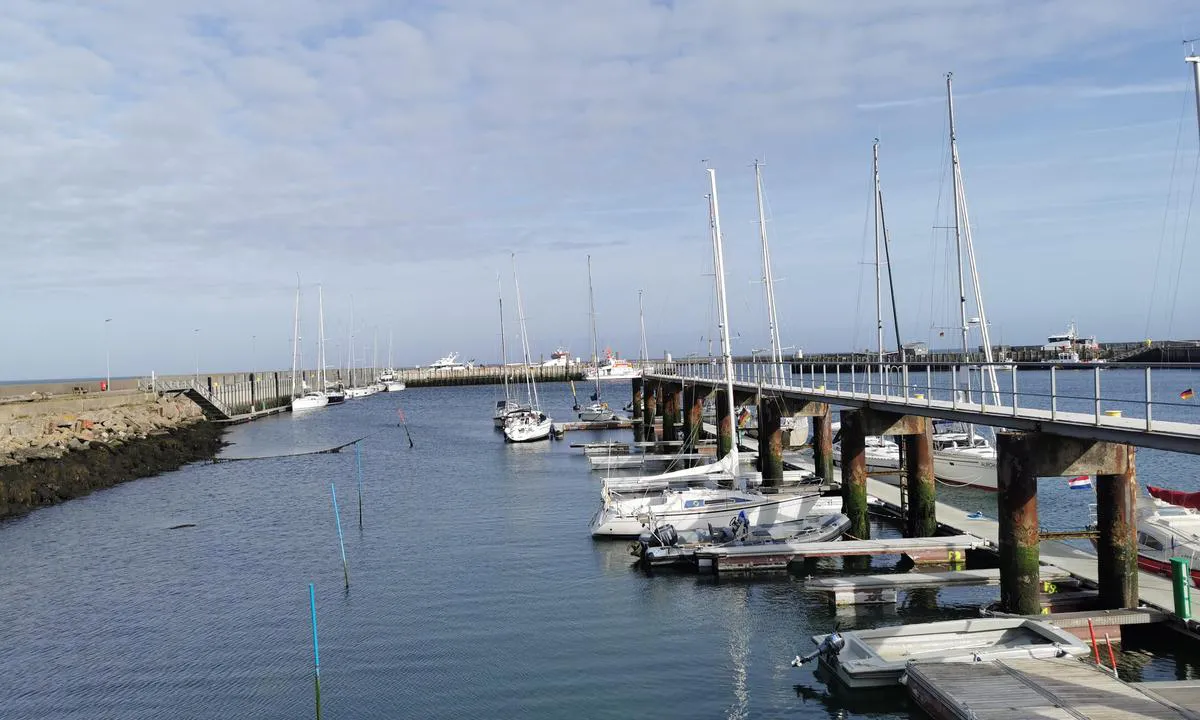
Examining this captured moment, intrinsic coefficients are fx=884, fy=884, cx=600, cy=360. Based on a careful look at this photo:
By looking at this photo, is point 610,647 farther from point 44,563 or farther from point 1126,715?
point 44,563

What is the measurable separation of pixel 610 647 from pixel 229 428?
8661 centimetres

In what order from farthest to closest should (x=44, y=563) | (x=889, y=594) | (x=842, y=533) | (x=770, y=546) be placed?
(x=44, y=563), (x=842, y=533), (x=770, y=546), (x=889, y=594)

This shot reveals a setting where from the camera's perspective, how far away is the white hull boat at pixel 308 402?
421ft

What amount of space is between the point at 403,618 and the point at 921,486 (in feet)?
57.6

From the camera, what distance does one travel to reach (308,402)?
130 meters

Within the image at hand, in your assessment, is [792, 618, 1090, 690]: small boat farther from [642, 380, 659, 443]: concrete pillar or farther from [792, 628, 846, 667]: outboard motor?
[642, 380, 659, 443]: concrete pillar

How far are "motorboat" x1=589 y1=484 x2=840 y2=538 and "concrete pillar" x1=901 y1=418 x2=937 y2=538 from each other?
3.52 m

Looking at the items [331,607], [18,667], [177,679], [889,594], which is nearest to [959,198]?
[889,594]

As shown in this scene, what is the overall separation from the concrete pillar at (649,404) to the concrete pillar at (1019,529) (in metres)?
52.8

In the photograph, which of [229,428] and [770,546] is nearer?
[770,546]

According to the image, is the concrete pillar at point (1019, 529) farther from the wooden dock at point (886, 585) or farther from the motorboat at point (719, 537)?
the motorboat at point (719, 537)

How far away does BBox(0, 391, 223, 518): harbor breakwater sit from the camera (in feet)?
162

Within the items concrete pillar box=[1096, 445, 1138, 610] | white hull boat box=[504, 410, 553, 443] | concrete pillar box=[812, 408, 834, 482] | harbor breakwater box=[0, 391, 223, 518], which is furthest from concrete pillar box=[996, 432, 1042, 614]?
white hull boat box=[504, 410, 553, 443]

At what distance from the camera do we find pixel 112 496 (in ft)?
166
